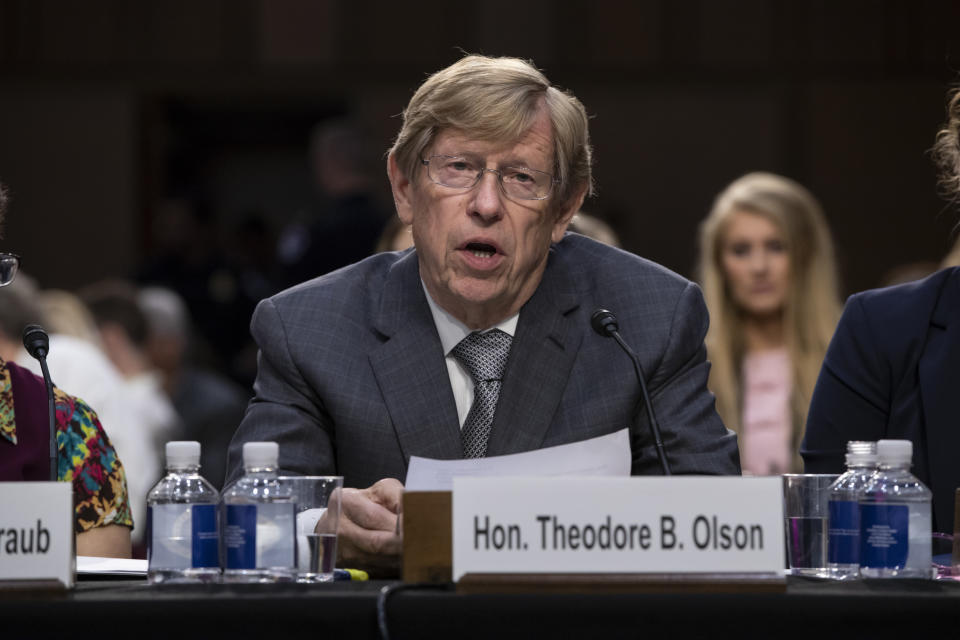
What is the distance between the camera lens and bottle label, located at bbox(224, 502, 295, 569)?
1.70 m

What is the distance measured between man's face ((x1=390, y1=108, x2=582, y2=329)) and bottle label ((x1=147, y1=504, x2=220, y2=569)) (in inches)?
31.7

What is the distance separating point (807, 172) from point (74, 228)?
13.5 feet

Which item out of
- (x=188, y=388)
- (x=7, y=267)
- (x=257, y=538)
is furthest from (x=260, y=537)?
(x=188, y=388)

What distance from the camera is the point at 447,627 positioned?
1.52 meters

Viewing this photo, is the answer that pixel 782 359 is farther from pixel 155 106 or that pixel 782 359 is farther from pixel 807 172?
pixel 155 106

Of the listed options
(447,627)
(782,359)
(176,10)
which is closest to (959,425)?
(447,627)

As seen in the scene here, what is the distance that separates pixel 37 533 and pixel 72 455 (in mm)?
806

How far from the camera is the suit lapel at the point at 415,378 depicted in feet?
7.95

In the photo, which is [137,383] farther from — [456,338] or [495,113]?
[495,113]

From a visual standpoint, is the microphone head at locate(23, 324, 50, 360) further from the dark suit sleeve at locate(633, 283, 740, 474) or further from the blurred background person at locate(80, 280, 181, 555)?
the blurred background person at locate(80, 280, 181, 555)

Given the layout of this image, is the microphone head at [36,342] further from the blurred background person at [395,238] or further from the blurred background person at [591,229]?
the blurred background person at [395,238]

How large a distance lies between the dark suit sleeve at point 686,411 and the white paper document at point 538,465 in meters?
0.55

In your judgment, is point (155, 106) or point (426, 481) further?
point (155, 106)

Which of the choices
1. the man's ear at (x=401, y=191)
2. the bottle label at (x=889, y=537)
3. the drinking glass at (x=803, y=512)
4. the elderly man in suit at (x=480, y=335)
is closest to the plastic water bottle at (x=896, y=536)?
the bottle label at (x=889, y=537)
